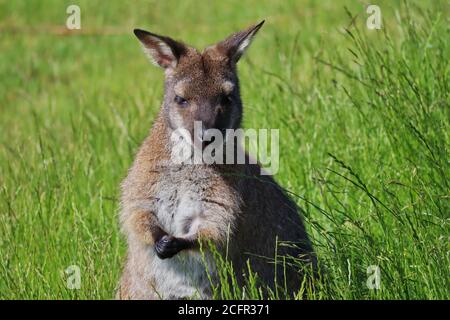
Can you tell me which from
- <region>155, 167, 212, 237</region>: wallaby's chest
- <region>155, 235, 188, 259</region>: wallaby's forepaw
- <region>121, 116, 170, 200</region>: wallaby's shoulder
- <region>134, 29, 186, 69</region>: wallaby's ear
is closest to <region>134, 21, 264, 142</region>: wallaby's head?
<region>134, 29, 186, 69</region>: wallaby's ear

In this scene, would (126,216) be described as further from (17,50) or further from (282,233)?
(17,50)

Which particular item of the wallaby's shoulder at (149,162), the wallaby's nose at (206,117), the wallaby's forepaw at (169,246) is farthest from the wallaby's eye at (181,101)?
the wallaby's forepaw at (169,246)

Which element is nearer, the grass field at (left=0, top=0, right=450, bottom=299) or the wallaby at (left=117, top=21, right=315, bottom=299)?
the grass field at (left=0, top=0, right=450, bottom=299)

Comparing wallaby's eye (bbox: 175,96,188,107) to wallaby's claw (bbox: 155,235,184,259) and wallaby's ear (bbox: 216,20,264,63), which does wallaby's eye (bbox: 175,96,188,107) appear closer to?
wallaby's ear (bbox: 216,20,264,63)

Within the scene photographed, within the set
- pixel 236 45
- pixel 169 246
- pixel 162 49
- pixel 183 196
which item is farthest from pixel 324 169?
pixel 169 246

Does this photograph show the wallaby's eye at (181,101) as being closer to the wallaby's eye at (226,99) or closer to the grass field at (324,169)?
the wallaby's eye at (226,99)

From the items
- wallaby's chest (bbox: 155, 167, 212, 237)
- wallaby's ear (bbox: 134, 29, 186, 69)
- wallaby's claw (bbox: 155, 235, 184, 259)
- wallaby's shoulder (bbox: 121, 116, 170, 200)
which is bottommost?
wallaby's claw (bbox: 155, 235, 184, 259)

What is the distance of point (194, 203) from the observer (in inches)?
200

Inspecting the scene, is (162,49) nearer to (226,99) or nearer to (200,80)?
(200,80)

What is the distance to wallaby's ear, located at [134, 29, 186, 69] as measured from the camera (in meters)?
5.12

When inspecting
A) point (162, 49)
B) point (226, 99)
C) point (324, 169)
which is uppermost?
point (162, 49)

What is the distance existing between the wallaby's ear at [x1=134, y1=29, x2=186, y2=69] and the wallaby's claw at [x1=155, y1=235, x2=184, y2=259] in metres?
0.98
